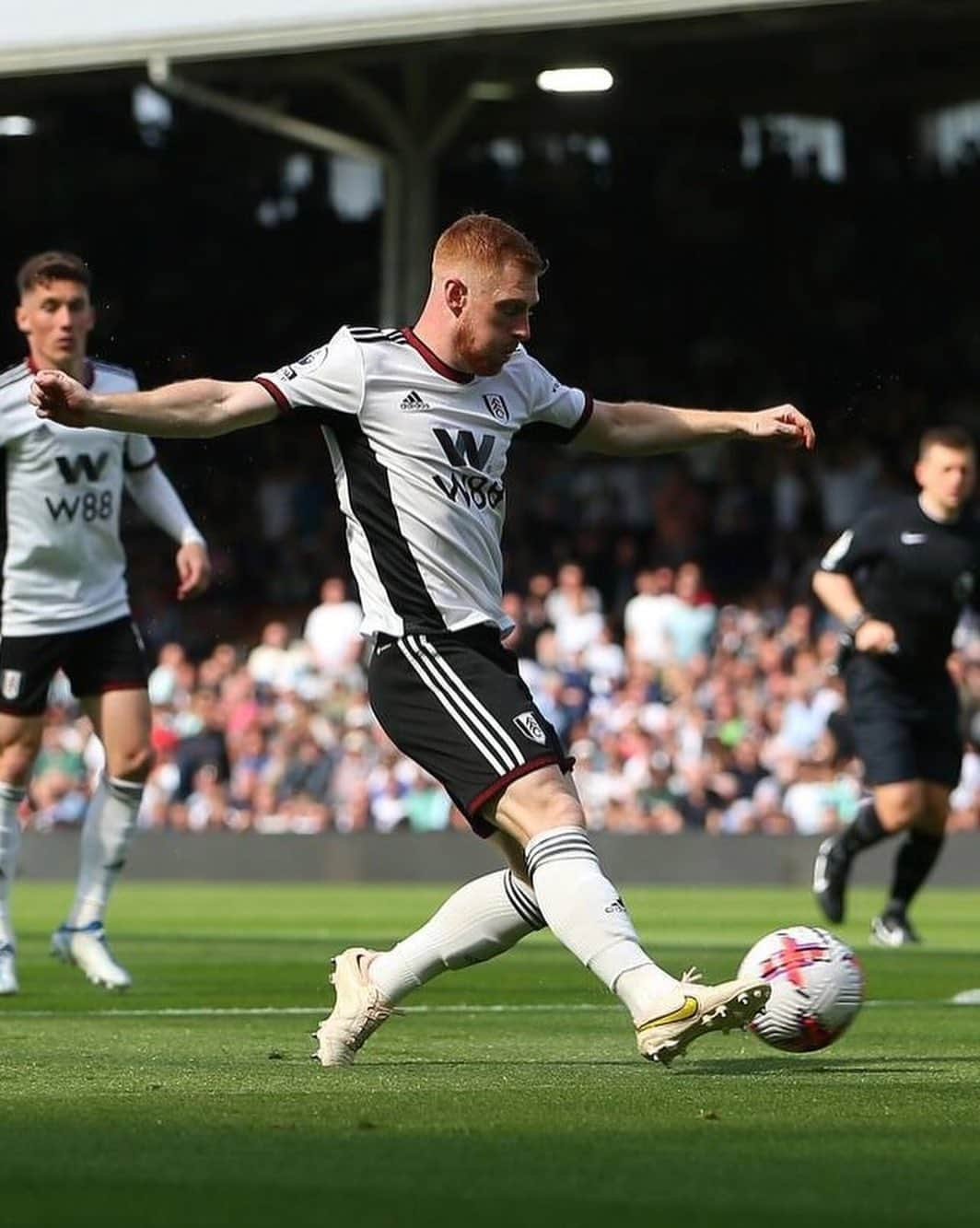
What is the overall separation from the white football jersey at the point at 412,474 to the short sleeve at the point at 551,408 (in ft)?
0.59

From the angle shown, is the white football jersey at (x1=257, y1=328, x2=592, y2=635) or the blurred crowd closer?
the white football jersey at (x1=257, y1=328, x2=592, y2=635)

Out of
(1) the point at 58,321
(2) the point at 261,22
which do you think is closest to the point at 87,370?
(1) the point at 58,321

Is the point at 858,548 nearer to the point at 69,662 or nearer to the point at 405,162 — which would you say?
the point at 69,662

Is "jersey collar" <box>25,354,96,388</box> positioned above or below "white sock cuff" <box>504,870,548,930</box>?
above

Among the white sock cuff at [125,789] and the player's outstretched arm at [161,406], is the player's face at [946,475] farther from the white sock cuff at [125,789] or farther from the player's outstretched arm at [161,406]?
the player's outstretched arm at [161,406]

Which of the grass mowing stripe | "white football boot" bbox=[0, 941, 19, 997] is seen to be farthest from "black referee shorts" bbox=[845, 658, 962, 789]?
"white football boot" bbox=[0, 941, 19, 997]

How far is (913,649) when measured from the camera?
42.9ft

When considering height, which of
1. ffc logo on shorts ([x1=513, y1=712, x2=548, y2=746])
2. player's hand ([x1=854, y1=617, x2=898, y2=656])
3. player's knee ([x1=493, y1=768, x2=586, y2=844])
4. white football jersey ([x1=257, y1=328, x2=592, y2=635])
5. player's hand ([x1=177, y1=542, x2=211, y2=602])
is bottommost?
player's knee ([x1=493, y1=768, x2=586, y2=844])

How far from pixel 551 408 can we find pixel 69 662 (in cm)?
350

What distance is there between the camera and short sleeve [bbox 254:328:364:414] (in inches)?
260

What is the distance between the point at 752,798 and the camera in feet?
70.8

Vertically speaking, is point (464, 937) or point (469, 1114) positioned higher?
point (464, 937)

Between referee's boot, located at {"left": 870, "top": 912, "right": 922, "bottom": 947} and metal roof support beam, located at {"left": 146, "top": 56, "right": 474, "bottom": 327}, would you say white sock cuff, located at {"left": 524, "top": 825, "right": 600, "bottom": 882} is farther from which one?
metal roof support beam, located at {"left": 146, "top": 56, "right": 474, "bottom": 327}

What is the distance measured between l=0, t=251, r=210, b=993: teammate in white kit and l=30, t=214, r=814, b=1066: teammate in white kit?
122 inches
